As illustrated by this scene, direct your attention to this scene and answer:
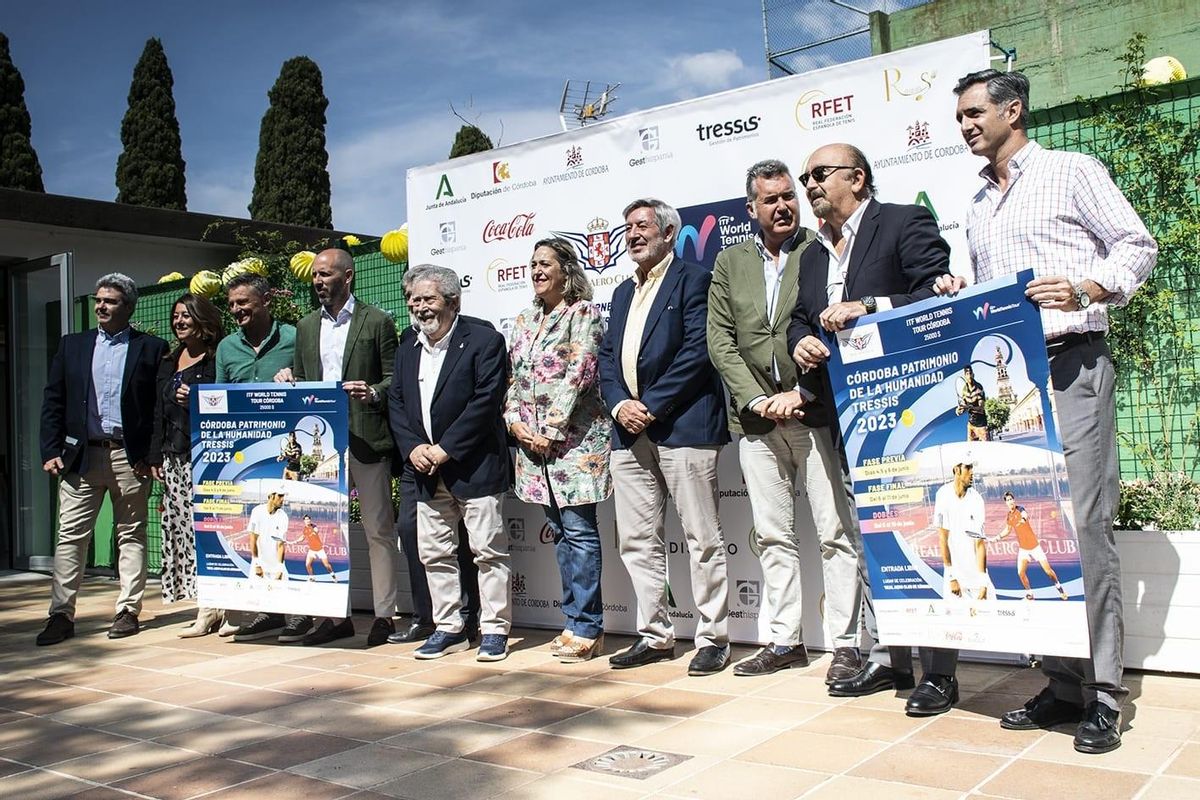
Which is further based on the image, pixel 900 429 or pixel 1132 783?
pixel 900 429

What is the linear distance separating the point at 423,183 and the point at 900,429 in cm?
366

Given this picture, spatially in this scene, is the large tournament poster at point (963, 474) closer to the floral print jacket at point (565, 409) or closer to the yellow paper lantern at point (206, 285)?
the floral print jacket at point (565, 409)

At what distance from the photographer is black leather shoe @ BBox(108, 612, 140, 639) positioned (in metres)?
5.63

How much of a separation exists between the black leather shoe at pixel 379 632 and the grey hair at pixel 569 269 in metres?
1.90

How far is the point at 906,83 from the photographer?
4234mm

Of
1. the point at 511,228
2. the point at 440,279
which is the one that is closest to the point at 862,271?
the point at 440,279

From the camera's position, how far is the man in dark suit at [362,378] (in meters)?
5.27

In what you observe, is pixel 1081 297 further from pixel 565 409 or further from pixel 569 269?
pixel 569 269

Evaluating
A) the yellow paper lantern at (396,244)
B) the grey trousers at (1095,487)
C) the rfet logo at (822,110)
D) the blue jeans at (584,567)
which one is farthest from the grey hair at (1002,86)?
the yellow paper lantern at (396,244)

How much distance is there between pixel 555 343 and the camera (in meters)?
4.69

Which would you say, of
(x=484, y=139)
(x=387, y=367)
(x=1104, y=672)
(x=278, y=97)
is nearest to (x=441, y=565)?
(x=387, y=367)

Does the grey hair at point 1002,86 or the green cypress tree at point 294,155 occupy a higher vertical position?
the green cypress tree at point 294,155

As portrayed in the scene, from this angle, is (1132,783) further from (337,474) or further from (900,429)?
(337,474)

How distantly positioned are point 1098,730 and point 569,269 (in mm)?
2829
